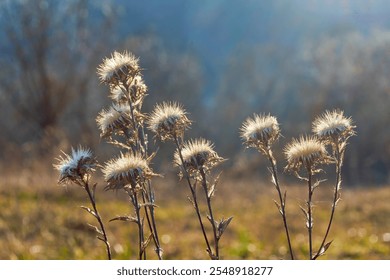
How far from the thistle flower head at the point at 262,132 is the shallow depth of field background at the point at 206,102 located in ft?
0.84

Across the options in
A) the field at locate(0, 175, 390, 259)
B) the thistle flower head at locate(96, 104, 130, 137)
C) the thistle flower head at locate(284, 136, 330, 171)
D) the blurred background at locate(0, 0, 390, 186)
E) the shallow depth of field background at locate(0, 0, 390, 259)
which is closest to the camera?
the thistle flower head at locate(284, 136, 330, 171)

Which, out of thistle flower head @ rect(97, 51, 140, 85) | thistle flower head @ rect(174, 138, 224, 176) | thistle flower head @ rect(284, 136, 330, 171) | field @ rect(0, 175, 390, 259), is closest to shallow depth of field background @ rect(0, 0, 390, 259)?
field @ rect(0, 175, 390, 259)

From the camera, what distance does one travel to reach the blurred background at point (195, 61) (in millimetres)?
10445

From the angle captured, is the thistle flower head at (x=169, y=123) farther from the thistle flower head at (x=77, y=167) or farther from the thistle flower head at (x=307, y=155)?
the thistle flower head at (x=307, y=155)

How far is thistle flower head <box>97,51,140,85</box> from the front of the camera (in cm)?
169

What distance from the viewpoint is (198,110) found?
87.5 ft

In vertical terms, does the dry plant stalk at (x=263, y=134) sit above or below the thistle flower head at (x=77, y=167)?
above

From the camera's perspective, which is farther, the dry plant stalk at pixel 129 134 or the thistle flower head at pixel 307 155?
the thistle flower head at pixel 307 155

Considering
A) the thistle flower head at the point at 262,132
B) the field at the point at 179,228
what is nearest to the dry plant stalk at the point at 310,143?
the thistle flower head at the point at 262,132

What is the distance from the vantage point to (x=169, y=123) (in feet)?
5.54

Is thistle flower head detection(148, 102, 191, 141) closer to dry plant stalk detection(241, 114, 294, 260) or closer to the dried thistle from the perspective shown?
dry plant stalk detection(241, 114, 294, 260)

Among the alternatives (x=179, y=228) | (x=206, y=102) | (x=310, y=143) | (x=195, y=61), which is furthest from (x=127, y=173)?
(x=206, y=102)

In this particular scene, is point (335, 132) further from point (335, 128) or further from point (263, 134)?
point (263, 134)

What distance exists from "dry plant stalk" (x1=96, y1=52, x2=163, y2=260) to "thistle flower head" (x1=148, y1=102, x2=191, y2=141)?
0.07 metres
